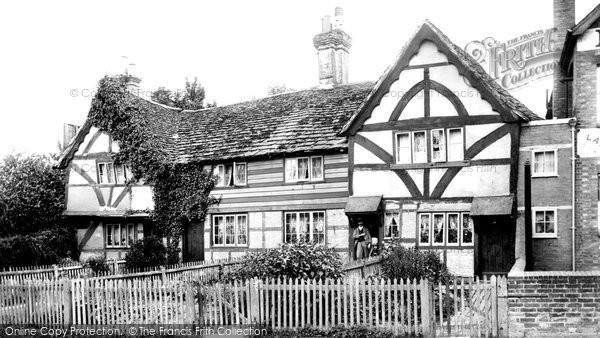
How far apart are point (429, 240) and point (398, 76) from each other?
5820mm

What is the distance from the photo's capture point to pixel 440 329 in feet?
41.4

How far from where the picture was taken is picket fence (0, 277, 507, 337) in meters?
12.1

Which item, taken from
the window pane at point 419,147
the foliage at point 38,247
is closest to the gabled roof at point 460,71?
the window pane at point 419,147

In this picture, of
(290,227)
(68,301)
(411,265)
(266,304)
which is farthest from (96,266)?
(266,304)

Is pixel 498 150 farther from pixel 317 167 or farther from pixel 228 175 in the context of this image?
pixel 228 175

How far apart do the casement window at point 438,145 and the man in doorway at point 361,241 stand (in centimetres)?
342

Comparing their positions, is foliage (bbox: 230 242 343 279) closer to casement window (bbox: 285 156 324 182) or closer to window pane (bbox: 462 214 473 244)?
window pane (bbox: 462 214 473 244)

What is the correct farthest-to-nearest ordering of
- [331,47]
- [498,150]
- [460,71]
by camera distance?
[331,47]
[460,71]
[498,150]

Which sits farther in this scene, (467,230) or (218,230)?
(218,230)

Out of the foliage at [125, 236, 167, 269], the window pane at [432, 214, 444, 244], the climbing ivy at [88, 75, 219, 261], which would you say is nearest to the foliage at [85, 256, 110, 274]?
the foliage at [125, 236, 167, 269]

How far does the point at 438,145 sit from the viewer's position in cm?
2191

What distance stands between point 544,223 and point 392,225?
16.5 ft

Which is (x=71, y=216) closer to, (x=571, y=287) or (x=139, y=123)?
(x=139, y=123)

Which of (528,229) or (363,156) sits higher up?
(363,156)
